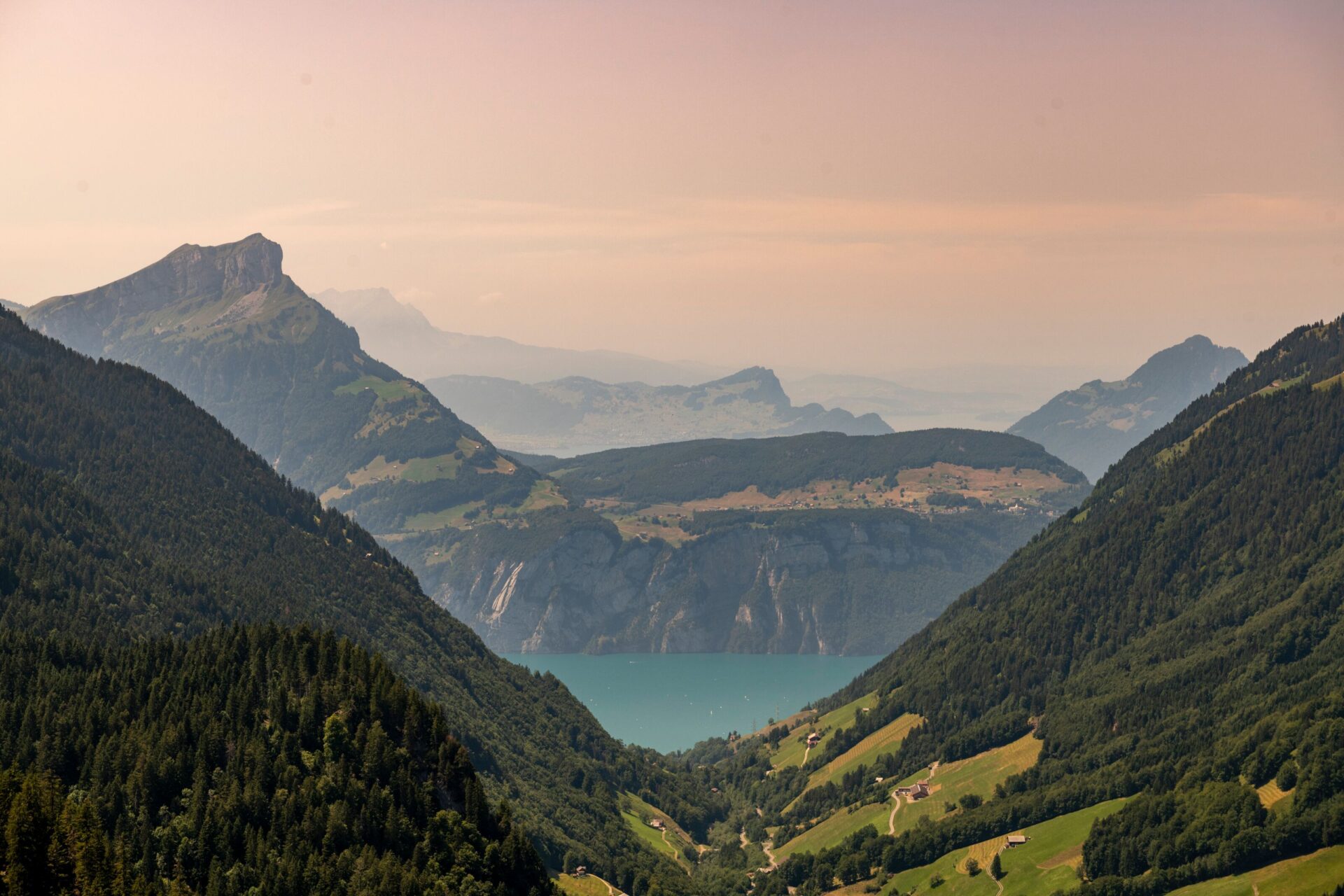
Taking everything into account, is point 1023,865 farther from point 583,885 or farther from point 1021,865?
point 583,885

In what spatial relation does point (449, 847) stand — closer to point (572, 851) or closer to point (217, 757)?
point (217, 757)

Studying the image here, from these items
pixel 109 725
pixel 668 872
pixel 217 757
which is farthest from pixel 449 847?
pixel 668 872

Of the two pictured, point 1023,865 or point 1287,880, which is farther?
point 1023,865

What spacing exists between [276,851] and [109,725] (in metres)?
22.9

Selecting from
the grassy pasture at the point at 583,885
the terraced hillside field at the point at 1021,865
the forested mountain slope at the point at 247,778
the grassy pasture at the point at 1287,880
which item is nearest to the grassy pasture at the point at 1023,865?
the terraced hillside field at the point at 1021,865

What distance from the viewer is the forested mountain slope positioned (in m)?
112

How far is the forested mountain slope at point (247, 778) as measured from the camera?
111812 millimetres

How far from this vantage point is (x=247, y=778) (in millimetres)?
122188

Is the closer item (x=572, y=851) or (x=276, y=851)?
(x=276, y=851)

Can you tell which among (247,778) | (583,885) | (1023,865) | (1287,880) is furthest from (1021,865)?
(247,778)

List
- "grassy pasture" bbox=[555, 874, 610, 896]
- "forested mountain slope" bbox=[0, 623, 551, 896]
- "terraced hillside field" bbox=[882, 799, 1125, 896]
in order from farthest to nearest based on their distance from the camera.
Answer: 1. "terraced hillside field" bbox=[882, 799, 1125, 896]
2. "grassy pasture" bbox=[555, 874, 610, 896]
3. "forested mountain slope" bbox=[0, 623, 551, 896]

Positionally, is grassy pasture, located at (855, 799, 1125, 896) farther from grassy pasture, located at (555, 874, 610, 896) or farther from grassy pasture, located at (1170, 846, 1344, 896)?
grassy pasture, located at (555, 874, 610, 896)

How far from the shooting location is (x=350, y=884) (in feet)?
373

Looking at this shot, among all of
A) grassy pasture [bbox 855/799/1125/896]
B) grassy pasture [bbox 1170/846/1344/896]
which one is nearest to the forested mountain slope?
grassy pasture [bbox 855/799/1125/896]
